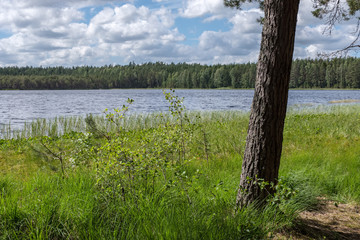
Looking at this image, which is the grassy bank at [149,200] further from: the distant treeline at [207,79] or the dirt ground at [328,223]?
the distant treeline at [207,79]

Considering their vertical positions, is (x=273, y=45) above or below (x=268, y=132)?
above

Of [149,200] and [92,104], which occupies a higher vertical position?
[149,200]

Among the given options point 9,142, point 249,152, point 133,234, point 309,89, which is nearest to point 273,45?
point 249,152

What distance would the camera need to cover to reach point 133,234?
109 inches

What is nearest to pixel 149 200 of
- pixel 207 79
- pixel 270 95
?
pixel 270 95

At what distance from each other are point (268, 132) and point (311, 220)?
52.2 inches

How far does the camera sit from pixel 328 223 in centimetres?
376

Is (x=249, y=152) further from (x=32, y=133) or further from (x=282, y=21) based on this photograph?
(x=32, y=133)

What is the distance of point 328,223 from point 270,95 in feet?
5.97

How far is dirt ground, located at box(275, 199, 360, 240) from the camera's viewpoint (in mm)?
3406

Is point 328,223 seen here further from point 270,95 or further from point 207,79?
point 207,79

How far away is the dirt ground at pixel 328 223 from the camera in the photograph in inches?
134

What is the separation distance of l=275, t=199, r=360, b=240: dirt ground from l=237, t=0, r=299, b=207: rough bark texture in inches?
22.1

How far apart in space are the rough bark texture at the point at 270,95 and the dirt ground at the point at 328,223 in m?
0.56
